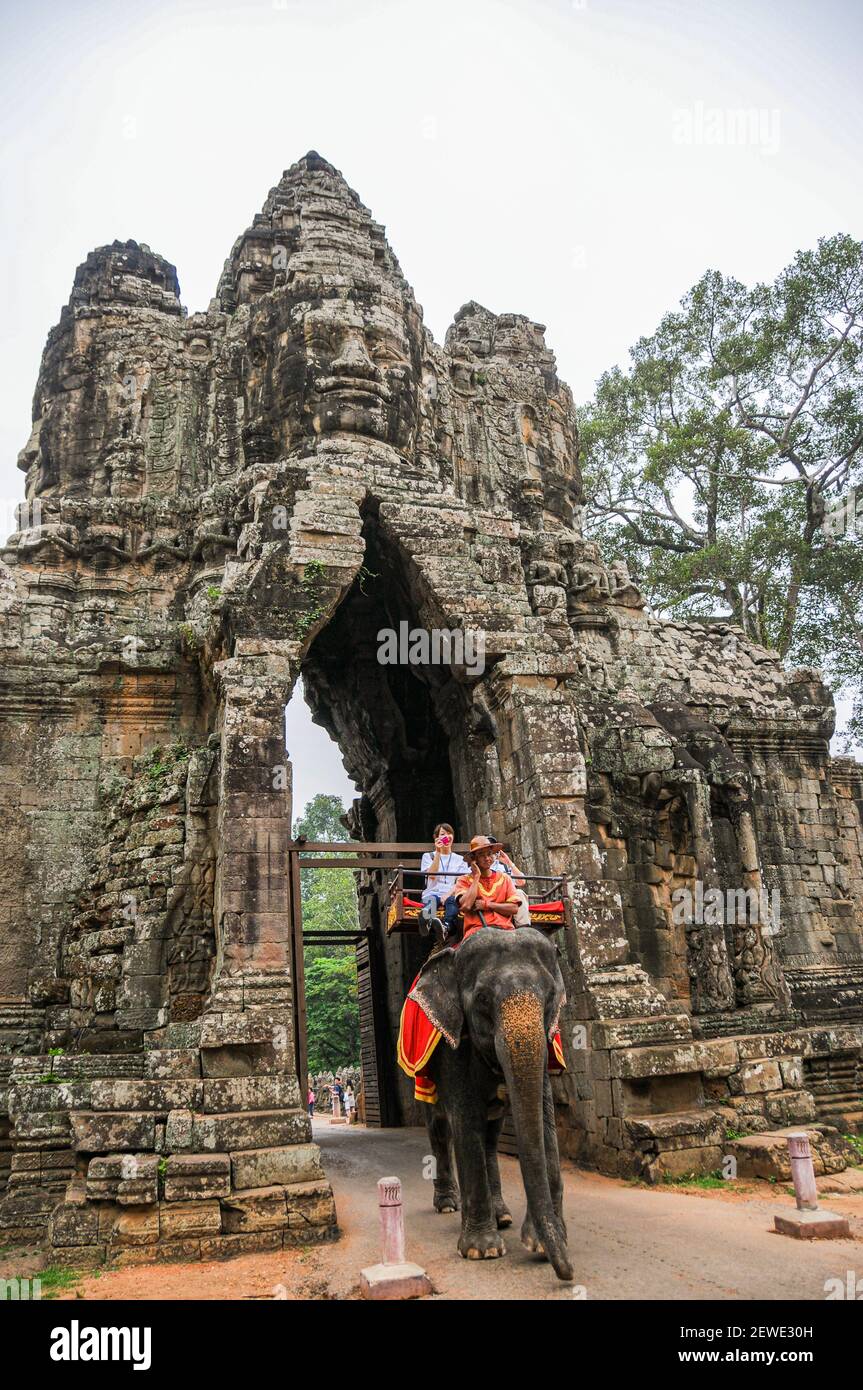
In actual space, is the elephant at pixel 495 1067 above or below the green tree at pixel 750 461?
below

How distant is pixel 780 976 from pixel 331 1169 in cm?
553

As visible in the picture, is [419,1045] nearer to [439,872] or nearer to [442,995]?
[442,995]

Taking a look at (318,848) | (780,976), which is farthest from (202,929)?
(780,976)

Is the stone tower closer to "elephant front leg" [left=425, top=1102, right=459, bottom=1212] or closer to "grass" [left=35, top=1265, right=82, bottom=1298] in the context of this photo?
"grass" [left=35, top=1265, right=82, bottom=1298]

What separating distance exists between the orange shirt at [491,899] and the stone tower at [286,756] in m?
2.36

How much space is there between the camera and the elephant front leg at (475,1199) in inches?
246

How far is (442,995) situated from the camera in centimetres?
683

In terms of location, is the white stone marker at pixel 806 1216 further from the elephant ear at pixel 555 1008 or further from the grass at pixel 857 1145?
the grass at pixel 857 1145

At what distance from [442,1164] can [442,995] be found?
6.98 ft

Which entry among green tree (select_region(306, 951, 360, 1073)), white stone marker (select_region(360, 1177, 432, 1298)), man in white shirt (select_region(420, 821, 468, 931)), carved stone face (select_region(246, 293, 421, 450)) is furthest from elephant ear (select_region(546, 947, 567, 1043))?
green tree (select_region(306, 951, 360, 1073))

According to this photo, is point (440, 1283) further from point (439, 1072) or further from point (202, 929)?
point (202, 929)

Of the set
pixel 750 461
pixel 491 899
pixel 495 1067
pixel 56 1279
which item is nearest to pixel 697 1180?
pixel 495 1067

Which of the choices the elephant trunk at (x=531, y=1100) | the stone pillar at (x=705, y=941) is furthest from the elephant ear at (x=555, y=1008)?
the stone pillar at (x=705, y=941)
